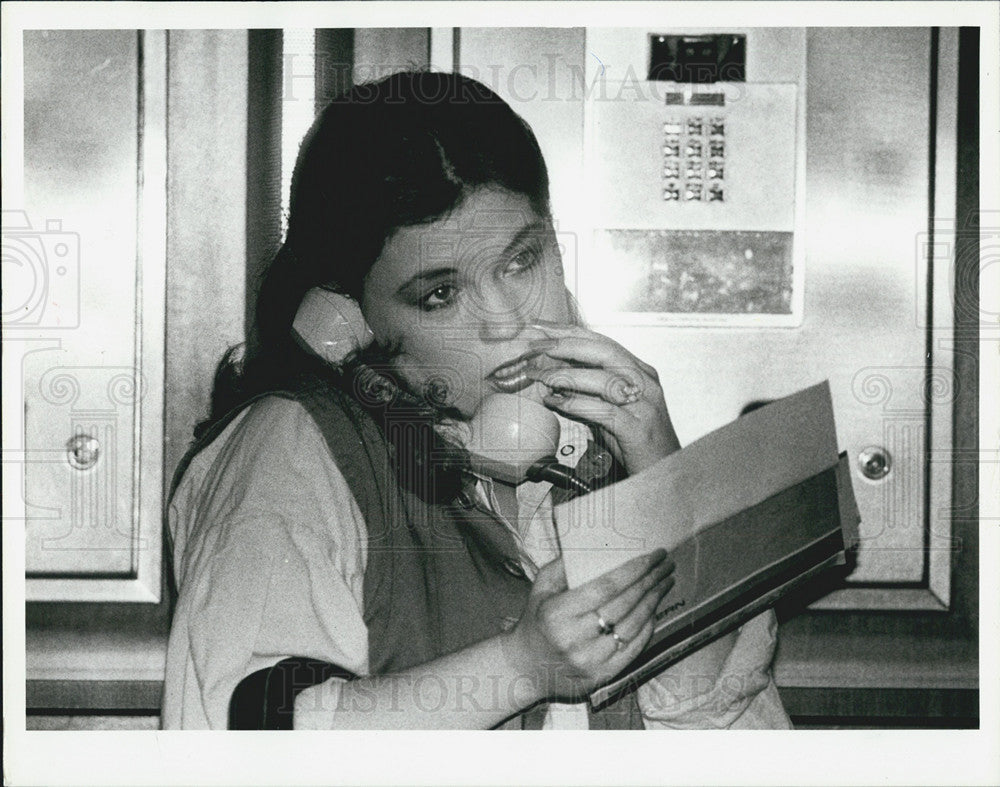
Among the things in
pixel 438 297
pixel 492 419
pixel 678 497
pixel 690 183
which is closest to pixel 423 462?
pixel 492 419

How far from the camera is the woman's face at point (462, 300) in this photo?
4.08 feet

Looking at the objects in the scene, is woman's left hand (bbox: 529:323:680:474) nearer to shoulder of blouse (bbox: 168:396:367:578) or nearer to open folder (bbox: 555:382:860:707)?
open folder (bbox: 555:382:860:707)

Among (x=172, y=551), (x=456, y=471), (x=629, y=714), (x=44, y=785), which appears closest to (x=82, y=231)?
(x=172, y=551)

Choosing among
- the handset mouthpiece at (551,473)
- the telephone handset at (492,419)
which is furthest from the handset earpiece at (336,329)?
the handset mouthpiece at (551,473)

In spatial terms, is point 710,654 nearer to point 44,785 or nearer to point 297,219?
point 297,219

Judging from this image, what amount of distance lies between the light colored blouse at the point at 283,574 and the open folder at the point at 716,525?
0.14 feet

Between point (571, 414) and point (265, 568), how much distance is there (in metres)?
0.40

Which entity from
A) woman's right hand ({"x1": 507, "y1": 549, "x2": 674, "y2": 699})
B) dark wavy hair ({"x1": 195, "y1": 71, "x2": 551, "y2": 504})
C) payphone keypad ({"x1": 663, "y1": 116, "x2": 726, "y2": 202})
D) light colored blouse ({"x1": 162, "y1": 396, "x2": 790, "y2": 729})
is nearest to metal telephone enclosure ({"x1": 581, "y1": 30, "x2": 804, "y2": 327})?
payphone keypad ({"x1": 663, "y1": 116, "x2": 726, "y2": 202})

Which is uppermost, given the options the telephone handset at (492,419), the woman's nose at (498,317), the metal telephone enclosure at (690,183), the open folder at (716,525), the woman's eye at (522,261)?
the metal telephone enclosure at (690,183)

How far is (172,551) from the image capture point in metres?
1.27

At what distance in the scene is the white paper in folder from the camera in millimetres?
1225

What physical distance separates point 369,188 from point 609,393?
0.38 m

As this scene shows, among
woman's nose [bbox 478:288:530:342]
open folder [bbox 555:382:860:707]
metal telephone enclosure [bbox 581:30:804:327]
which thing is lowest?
open folder [bbox 555:382:860:707]

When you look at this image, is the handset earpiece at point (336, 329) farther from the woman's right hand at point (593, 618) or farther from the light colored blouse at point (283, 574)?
the woman's right hand at point (593, 618)
